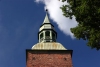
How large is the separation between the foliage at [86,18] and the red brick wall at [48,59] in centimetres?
1251

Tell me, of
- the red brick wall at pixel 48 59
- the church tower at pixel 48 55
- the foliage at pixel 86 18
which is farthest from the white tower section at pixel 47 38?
the foliage at pixel 86 18

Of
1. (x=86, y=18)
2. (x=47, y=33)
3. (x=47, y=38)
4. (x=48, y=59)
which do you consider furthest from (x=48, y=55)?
(x=86, y=18)

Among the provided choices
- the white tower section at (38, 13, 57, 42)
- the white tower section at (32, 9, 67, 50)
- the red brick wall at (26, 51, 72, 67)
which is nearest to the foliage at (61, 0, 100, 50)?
the red brick wall at (26, 51, 72, 67)

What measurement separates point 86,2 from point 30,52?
49.4 ft

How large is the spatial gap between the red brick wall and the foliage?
1251cm

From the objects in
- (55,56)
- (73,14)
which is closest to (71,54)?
(55,56)

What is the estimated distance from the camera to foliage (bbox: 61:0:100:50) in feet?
37.3

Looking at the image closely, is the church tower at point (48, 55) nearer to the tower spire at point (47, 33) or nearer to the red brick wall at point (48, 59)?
the red brick wall at point (48, 59)

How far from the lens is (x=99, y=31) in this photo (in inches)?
459

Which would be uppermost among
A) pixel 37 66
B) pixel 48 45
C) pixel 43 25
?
pixel 43 25

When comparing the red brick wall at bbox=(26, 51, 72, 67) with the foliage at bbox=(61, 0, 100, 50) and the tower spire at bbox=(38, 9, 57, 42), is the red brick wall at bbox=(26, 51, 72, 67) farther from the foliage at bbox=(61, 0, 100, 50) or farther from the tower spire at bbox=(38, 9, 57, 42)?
the foliage at bbox=(61, 0, 100, 50)

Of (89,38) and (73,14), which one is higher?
(73,14)

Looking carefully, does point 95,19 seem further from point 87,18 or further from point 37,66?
point 37,66

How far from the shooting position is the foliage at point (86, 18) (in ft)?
37.3
